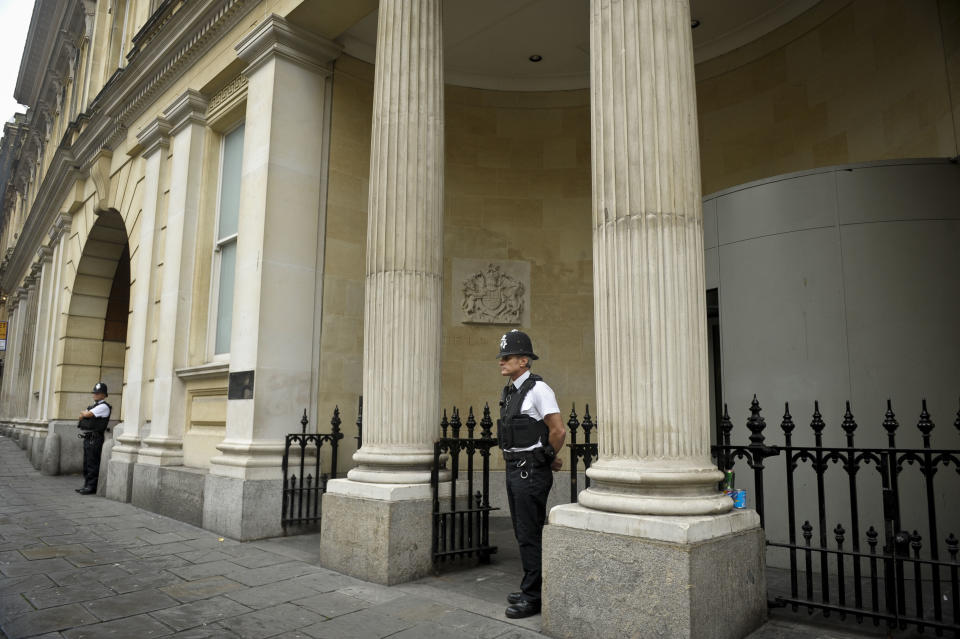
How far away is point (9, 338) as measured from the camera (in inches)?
1195

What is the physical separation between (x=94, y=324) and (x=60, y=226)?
3335mm

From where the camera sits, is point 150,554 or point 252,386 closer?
point 150,554

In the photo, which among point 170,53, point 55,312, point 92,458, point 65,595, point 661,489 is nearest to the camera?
point 661,489

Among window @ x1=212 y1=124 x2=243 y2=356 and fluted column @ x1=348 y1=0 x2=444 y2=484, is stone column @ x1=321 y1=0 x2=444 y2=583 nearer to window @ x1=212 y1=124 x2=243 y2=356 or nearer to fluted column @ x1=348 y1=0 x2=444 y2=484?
fluted column @ x1=348 y1=0 x2=444 y2=484

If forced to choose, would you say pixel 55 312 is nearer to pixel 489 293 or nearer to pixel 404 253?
pixel 489 293

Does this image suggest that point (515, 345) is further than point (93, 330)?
No

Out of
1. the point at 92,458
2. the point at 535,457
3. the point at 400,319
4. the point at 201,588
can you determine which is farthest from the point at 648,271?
the point at 92,458

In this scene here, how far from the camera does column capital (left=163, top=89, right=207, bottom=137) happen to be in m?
10.4

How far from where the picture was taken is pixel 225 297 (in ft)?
32.0

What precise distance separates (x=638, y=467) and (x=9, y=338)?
34881mm

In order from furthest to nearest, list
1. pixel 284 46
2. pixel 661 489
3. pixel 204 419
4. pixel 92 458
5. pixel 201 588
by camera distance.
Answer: pixel 92 458 < pixel 204 419 < pixel 284 46 < pixel 201 588 < pixel 661 489

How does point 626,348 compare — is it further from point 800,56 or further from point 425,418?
point 800,56

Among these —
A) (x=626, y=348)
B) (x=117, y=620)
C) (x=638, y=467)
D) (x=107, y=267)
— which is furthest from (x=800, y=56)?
(x=107, y=267)

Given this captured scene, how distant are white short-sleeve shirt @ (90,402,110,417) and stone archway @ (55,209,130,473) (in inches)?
175
